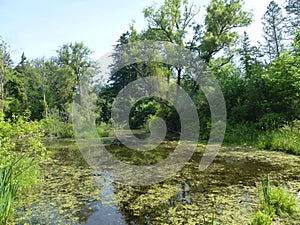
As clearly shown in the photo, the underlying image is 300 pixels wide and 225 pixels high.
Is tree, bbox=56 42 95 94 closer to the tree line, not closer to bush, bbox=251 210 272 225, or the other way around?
the tree line

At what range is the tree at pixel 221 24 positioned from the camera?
14.5 meters

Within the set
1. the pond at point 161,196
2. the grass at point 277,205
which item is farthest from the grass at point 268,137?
the grass at point 277,205

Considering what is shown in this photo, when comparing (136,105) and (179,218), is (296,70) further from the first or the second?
(136,105)

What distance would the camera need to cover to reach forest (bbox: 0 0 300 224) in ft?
15.1

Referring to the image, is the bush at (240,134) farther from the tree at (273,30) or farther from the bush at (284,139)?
the tree at (273,30)

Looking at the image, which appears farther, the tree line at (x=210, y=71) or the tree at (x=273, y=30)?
the tree at (x=273, y=30)

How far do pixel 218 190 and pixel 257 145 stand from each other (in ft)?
17.1

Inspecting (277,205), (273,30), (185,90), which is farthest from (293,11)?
(277,205)

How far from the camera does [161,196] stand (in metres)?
4.21

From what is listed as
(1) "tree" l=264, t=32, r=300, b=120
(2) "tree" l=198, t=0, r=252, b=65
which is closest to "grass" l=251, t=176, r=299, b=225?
(1) "tree" l=264, t=32, r=300, b=120

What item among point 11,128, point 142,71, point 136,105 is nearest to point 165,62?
point 142,71

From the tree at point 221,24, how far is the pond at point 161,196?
9.80 meters

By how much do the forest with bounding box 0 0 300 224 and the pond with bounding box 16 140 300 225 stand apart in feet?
0.41

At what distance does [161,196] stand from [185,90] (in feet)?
40.7
